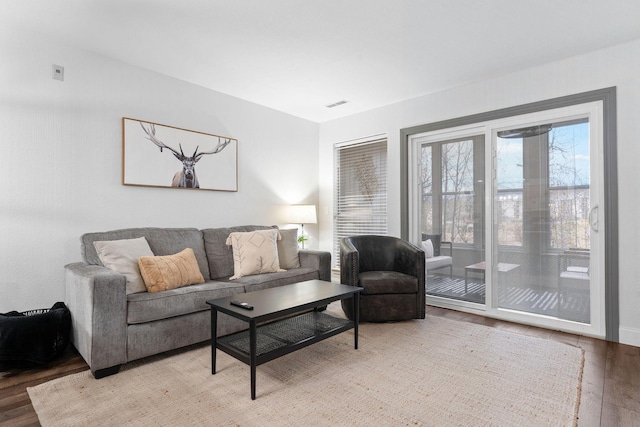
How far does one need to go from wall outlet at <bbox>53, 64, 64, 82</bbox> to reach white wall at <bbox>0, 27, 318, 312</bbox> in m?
0.04

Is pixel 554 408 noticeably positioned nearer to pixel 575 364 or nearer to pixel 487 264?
pixel 575 364

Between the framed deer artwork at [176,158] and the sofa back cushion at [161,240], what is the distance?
1.67 ft

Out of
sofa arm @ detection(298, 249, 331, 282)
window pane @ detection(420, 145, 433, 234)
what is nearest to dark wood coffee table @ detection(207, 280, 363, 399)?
sofa arm @ detection(298, 249, 331, 282)

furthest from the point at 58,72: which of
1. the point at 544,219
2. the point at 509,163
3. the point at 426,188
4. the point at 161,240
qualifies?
the point at 544,219

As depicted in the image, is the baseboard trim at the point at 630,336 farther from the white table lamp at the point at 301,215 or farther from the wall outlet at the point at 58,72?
the wall outlet at the point at 58,72

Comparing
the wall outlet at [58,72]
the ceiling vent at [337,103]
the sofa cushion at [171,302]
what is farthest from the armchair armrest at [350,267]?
the wall outlet at [58,72]

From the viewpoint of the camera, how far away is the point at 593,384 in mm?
2139

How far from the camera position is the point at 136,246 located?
2.83 metres

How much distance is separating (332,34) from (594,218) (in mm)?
2763

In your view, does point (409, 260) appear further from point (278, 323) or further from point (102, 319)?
point (102, 319)

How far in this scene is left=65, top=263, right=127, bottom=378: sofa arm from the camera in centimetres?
216

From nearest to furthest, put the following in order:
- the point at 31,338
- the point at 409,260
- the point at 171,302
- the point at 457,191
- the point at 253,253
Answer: the point at 31,338 < the point at 171,302 < the point at 253,253 < the point at 409,260 < the point at 457,191

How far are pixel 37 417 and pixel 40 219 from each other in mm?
1606

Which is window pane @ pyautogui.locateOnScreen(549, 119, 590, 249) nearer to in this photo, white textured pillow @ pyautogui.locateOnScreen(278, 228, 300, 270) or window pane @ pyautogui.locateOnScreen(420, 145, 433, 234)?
window pane @ pyautogui.locateOnScreen(420, 145, 433, 234)
